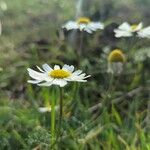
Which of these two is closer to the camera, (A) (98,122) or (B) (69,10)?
(A) (98,122)

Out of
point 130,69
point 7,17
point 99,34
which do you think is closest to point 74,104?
point 130,69

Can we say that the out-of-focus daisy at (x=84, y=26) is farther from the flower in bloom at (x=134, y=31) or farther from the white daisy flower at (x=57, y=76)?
the white daisy flower at (x=57, y=76)

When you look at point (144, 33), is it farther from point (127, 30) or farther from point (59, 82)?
point (59, 82)

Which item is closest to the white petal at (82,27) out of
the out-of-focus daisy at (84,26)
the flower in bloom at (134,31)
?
the out-of-focus daisy at (84,26)

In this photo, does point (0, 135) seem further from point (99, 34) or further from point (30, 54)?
point (99, 34)

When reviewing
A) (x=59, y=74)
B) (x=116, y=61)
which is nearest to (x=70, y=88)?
(x=116, y=61)

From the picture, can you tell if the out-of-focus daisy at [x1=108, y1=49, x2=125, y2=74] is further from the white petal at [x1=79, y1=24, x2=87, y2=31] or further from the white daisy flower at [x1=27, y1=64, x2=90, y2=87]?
the white daisy flower at [x1=27, y1=64, x2=90, y2=87]
